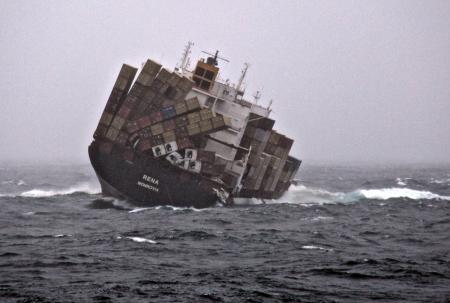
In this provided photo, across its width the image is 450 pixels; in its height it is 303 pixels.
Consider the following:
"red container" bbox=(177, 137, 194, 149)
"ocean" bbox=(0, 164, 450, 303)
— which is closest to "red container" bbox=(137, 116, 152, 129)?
"red container" bbox=(177, 137, 194, 149)

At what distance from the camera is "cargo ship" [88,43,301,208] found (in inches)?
1900

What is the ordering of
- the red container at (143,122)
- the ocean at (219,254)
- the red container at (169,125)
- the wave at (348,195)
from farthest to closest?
the wave at (348,195) → the red container at (169,125) → the red container at (143,122) → the ocean at (219,254)

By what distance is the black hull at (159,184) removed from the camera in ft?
157

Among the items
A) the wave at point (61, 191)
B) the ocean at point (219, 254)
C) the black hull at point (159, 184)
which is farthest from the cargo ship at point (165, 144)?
the wave at point (61, 191)

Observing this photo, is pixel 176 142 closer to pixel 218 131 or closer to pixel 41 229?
pixel 218 131

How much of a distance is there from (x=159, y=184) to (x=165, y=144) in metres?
3.67

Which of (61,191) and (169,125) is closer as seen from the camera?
(169,125)

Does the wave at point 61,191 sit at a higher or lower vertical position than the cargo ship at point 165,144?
lower

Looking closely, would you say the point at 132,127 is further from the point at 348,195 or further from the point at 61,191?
the point at 348,195

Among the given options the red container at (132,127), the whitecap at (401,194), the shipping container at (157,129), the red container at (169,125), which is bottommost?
the red container at (132,127)

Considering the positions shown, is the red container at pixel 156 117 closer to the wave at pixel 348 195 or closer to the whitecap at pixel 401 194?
the wave at pixel 348 195

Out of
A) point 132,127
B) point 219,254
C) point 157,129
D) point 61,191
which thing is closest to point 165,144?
point 157,129

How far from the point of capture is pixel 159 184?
157ft

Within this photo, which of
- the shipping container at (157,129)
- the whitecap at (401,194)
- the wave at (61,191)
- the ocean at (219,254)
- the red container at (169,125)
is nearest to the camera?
the ocean at (219,254)
